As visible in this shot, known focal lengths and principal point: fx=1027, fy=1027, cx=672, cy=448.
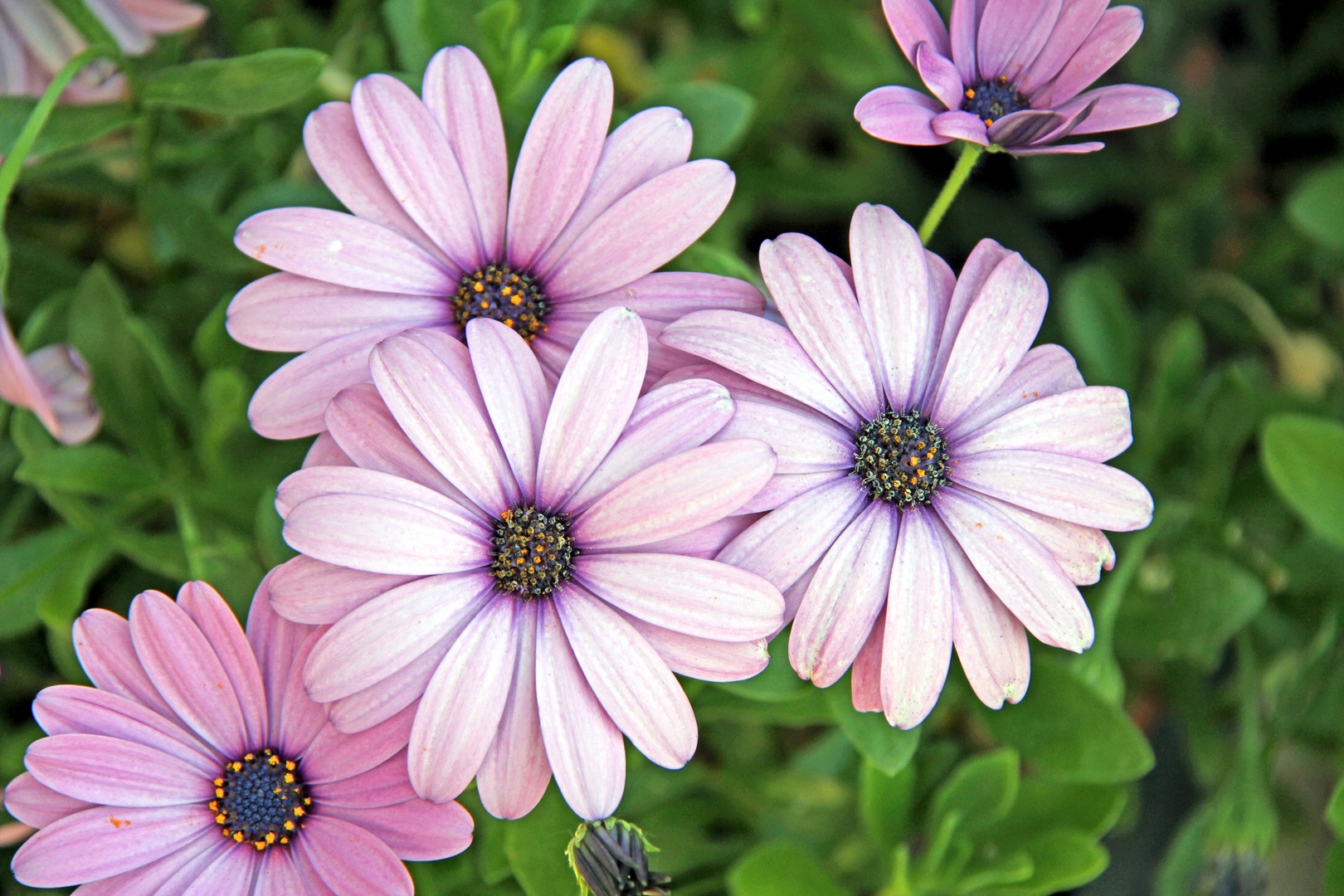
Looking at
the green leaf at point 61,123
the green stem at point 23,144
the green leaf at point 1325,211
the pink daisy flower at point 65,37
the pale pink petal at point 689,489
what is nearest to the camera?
the pale pink petal at point 689,489

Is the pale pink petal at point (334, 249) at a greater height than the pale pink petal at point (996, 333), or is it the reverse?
the pale pink petal at point (996, 333)

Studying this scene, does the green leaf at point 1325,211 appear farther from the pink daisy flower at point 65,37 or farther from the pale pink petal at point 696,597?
the pink daisy flower at point 65,37

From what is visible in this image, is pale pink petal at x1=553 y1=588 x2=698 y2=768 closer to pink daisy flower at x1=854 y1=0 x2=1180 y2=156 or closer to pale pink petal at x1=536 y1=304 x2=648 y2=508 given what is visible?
pale pink petal at x1=536 y1=304 x2=648 y2=508

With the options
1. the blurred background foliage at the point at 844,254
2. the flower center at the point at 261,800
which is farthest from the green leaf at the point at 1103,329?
the flower center at the point at 261,800

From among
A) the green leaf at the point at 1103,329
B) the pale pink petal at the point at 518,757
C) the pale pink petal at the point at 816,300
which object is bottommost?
the pale pink petal at the point at 518,757

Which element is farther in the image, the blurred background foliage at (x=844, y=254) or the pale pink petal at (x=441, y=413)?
the blurred background foliage at (x=844, y=254)

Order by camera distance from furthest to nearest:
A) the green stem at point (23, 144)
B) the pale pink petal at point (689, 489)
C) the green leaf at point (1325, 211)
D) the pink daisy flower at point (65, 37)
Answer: the green leaf at point (1325, 211), the pink daisy flower at point (65, 37), the green stem at point (23, 144), the pale pink petal at point (689, 489)
